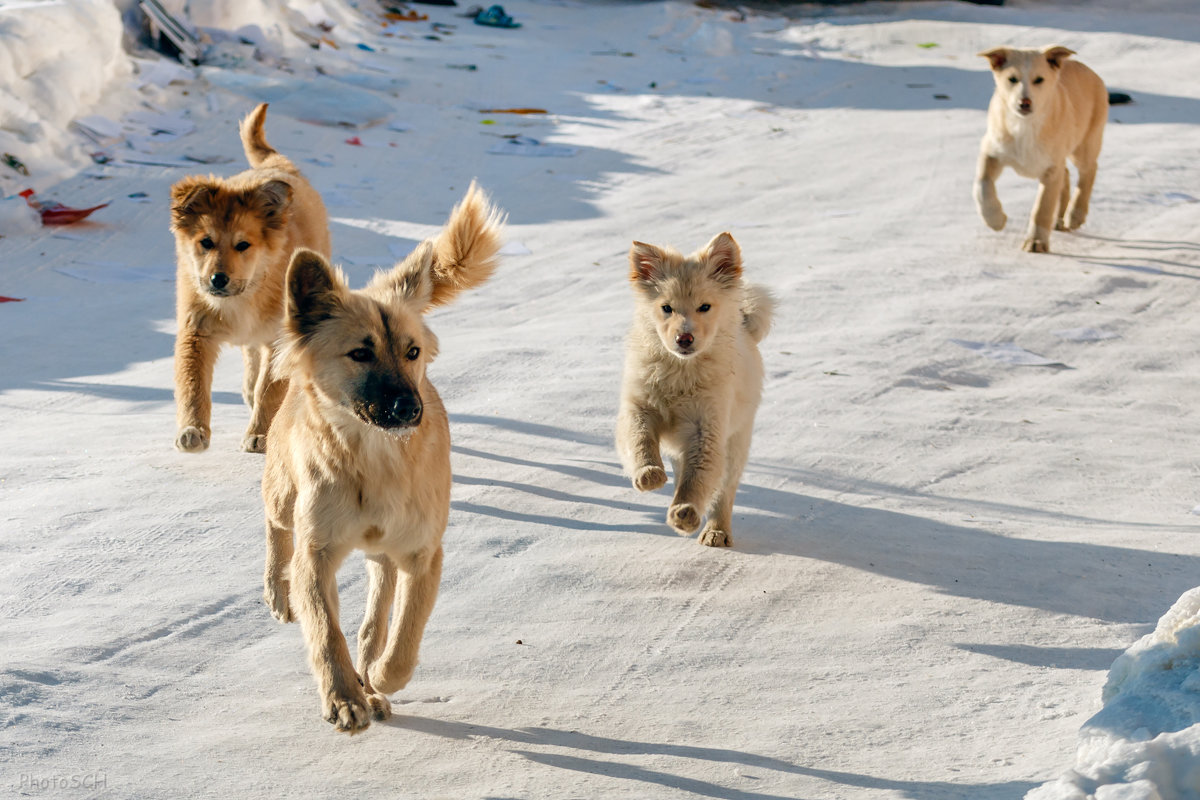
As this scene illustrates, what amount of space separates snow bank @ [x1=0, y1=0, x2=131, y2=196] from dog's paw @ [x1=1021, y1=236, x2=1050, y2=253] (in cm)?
807

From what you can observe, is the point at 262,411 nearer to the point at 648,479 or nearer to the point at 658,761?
the point at 648,479

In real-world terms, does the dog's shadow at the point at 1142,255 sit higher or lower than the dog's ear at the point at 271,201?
lower

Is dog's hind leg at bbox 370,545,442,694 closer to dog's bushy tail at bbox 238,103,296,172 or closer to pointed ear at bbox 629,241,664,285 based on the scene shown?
pointed ear at bbox 629,241,664,285

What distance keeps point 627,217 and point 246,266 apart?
5.41 metres

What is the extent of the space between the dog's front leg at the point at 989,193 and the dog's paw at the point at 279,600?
23.9ft

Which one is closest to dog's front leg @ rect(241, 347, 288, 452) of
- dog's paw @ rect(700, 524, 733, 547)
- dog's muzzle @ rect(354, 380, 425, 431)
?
dog's paw @ rect(700, 524, 733, 547)

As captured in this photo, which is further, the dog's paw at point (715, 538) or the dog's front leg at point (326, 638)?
the dog's paw at point (715, 538)

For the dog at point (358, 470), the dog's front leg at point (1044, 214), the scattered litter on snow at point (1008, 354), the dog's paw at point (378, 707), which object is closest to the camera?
the dog at point (358, 470)

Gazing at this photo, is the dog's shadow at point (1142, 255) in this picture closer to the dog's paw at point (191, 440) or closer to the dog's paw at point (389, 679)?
the dog's paw at point (191, 440)

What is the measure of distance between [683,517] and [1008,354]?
4174 millimetres

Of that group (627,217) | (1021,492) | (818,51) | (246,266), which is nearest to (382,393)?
(246,266)

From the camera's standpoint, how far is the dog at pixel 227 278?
19.8 ft

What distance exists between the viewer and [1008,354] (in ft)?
27.2

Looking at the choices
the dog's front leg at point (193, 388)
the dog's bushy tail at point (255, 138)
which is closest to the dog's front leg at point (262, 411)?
the dog's front leg at point (193, 388)
